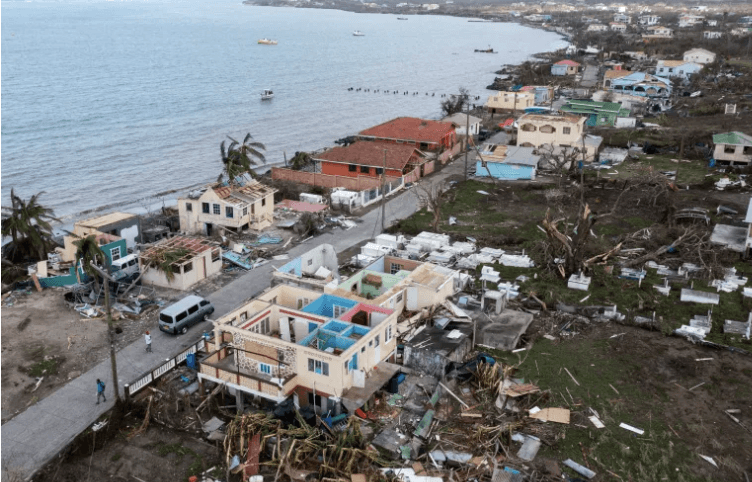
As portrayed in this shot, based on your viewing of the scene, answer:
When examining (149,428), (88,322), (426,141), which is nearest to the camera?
(149,428)

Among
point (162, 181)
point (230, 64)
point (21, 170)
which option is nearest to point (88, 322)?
point (162, 181)

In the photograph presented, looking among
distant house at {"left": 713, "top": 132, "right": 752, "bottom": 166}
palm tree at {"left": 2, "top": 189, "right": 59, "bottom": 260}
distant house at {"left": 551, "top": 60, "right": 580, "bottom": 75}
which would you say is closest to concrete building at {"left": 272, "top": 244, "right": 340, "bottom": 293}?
palm tree at {"left": 2, "top": 189, "right": 59, "bottom": 260}

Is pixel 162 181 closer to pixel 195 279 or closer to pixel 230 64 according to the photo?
pixel 195 279

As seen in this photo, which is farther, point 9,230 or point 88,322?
point 9,230

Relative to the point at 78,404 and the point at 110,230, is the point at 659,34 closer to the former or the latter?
the point at 110,230

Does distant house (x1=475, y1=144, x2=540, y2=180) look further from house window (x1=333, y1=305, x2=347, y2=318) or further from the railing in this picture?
the railing

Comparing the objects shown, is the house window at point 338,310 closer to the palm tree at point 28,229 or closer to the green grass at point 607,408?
the green grass at point 607,408

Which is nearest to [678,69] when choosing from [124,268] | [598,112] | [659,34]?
[598,112]
